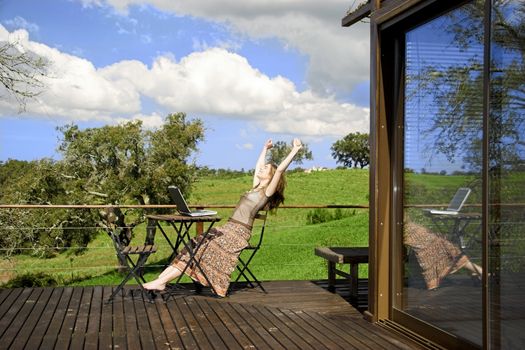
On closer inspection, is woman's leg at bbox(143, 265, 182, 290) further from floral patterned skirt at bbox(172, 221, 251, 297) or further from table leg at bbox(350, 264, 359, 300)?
table leg at bbox(350, 264, 359, 300)

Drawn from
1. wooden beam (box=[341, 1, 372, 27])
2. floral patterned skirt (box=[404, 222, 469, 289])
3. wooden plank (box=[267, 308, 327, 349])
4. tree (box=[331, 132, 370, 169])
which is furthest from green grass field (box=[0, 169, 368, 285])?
floral patterned skirt (box=[404, 222, 469, 289])

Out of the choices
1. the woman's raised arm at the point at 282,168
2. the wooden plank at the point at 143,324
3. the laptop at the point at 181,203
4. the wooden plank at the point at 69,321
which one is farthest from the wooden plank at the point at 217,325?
the woman's raised arm at the point at 282,168

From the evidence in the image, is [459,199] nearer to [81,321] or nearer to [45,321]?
[81,321]

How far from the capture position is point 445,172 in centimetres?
378

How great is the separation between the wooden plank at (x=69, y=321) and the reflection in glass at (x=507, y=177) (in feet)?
8.32

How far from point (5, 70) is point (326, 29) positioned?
5.52m

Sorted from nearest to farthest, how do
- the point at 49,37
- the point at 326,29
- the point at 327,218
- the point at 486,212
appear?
the point at 486,212, the point at 326,29, the point at 327,218, the point at 49,37

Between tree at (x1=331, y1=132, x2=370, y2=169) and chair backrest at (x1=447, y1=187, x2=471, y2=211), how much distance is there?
1912 centimetres

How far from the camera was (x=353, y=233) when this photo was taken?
16703 mm

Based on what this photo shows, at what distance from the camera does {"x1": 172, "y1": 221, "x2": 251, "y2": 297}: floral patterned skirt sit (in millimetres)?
5539

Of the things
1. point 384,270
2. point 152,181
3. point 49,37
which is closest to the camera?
point 384,270

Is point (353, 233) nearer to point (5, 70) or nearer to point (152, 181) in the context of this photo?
point (152, 181)

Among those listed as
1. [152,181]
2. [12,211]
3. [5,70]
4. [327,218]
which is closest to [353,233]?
[327,218]

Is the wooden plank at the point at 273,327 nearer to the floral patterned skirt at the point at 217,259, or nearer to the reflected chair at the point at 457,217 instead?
the floral patterned skirt at the point at 217,259
